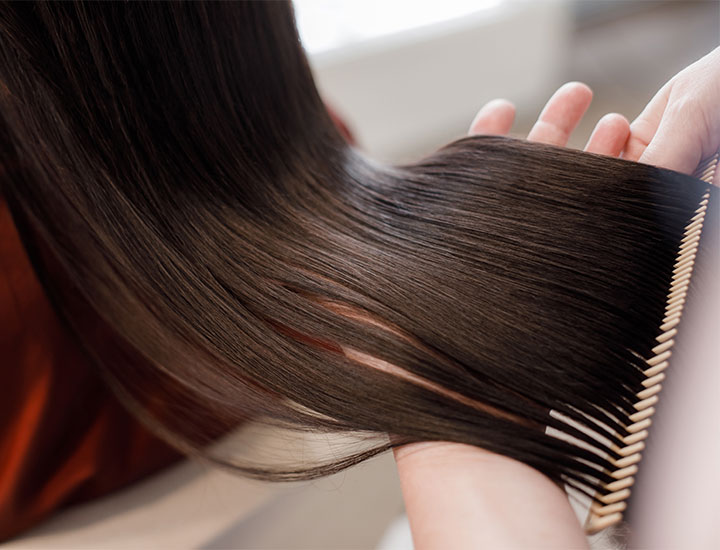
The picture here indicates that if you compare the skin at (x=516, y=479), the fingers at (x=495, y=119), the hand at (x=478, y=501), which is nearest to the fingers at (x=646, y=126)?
the skin at (x=516, y=479)

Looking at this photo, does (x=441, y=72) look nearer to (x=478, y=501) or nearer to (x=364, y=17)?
(x=364, y=17)

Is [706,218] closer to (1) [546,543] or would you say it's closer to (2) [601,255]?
(2) [601,255]

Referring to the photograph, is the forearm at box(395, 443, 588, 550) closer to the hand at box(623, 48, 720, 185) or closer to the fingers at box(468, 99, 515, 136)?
the hand at box(623, 48, 720, 185)

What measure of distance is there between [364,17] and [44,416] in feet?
5.02

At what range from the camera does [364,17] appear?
186 cm

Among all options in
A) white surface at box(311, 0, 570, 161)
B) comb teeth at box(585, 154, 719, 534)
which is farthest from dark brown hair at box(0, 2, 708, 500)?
white surface at box(311, 0, 570, 161)

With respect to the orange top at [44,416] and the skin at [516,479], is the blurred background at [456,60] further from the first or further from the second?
the skin at [516,479]

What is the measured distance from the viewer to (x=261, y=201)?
1.94ft

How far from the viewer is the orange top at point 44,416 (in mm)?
610

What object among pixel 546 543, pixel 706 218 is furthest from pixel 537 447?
pixel 706 218

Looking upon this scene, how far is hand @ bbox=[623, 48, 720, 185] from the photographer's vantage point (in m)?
0.49

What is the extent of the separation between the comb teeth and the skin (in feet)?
0.05

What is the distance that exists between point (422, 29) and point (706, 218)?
5.03ft

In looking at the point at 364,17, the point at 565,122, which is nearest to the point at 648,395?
the point at 565,122
